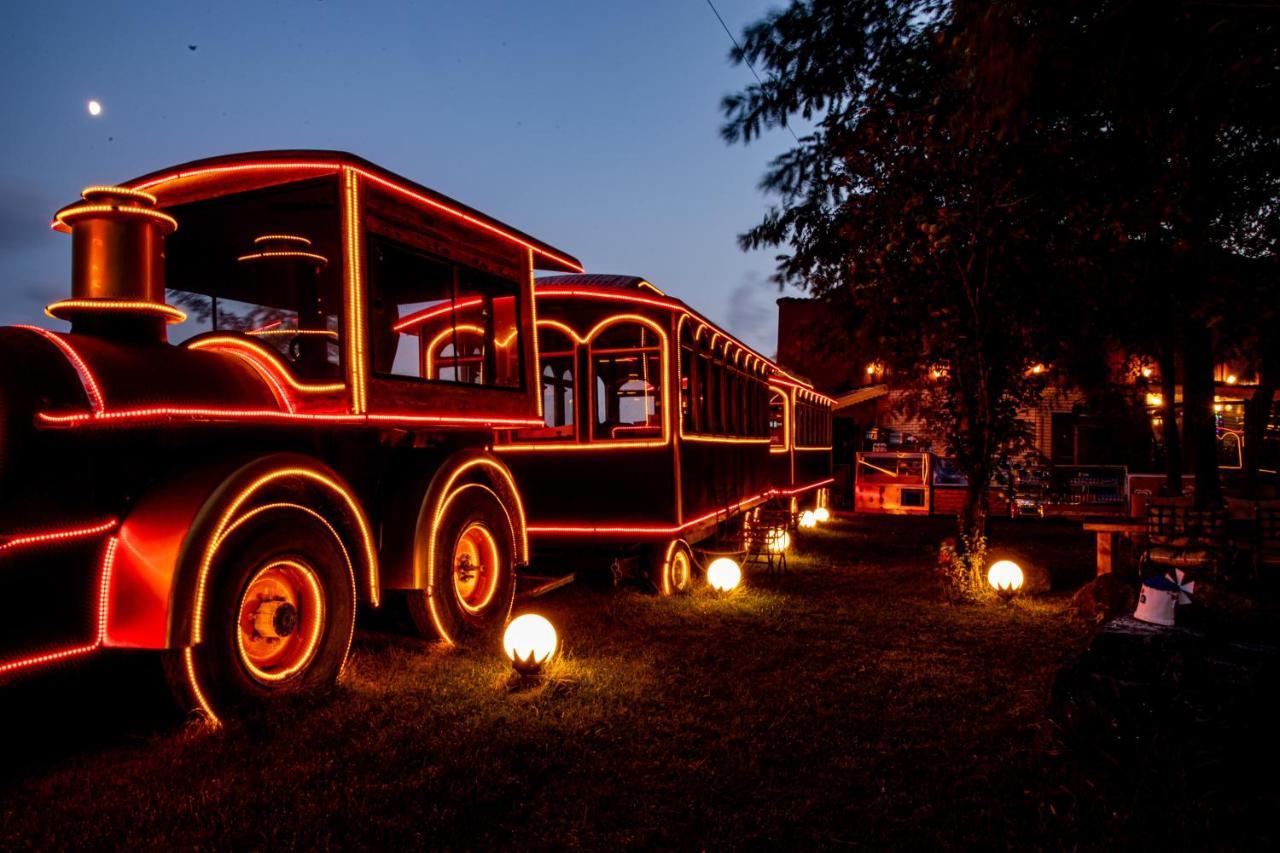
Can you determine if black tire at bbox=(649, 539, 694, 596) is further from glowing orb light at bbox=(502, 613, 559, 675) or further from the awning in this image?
the awning

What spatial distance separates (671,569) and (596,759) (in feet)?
15.5

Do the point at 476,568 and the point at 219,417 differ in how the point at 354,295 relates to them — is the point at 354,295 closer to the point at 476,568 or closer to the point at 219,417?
the point at 219,417

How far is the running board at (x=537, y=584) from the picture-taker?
7.25 meters

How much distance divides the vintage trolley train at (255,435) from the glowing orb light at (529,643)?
28.8 inches

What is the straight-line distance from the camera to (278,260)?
226 inches

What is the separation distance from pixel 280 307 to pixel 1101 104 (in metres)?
7.87

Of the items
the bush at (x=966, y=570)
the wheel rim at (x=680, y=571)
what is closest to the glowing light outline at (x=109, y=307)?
the wheel rim at (x=680, y=571)

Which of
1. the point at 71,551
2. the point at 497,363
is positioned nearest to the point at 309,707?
the point at 71,551

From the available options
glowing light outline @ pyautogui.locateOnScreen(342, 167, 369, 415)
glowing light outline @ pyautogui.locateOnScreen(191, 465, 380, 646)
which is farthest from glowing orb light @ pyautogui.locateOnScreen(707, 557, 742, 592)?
glowing light outline @ pyautogui.locateOnScreen(342, 167, 369, 415)

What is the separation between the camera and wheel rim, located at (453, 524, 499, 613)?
254 inches

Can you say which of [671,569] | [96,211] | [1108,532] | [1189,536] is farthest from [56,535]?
[1189,536]

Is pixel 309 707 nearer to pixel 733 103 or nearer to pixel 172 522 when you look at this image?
pixel 172 522

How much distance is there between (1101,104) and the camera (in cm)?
801

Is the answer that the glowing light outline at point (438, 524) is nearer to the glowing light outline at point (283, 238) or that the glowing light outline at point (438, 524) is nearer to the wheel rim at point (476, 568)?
the wheel rim at point (476, 568)
